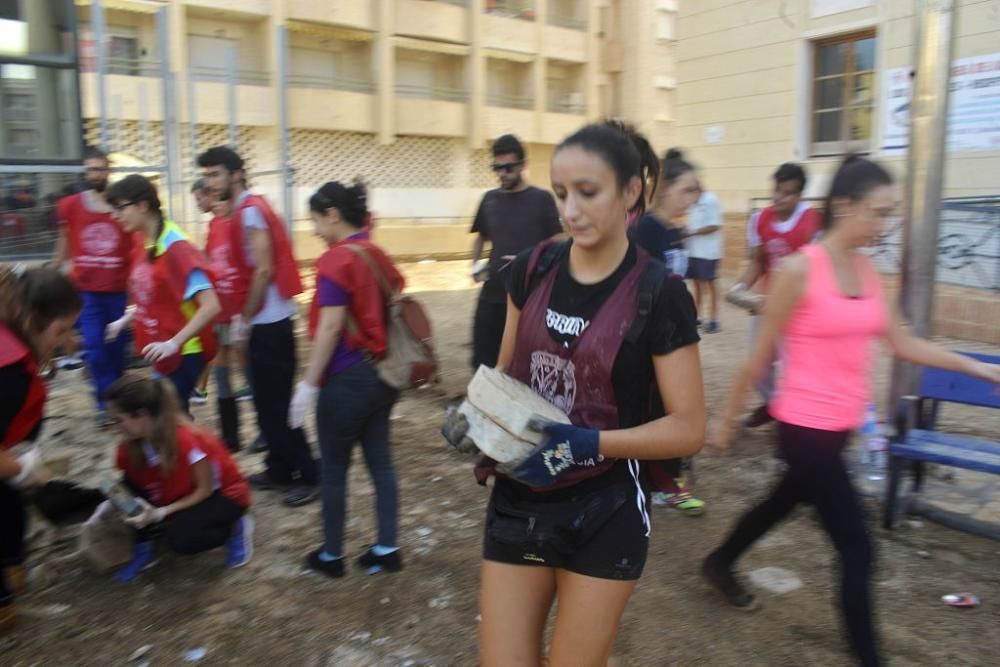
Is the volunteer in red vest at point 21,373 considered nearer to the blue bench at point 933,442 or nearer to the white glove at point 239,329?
the white glove at point 239,329

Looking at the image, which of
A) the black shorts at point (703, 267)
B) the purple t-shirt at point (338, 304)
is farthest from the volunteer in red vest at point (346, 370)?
the black shorts at point (703, 267)

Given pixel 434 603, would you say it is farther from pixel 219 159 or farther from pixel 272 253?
pixel 219 159

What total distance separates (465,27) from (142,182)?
1976 centimetres

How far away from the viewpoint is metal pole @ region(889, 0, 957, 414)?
4.32m

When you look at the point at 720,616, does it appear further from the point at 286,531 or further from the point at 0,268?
the point at 0,268

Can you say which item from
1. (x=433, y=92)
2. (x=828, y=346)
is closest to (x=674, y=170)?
(x=828, y=346)

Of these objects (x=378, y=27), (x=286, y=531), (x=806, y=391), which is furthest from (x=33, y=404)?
(x=378, y=27)

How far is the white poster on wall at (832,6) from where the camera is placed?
1077cm

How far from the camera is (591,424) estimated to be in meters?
2.00

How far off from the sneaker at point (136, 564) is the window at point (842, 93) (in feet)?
32.7

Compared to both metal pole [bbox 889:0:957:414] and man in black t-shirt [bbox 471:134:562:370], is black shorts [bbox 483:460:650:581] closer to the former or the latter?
metal pole [bbox 889:0:957:414]

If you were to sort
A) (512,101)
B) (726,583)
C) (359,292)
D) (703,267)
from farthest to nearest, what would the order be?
(512,101), (703,267), (359,292), (726,583)

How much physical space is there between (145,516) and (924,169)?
4.17 m

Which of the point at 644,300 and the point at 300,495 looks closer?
the point at 644,300
